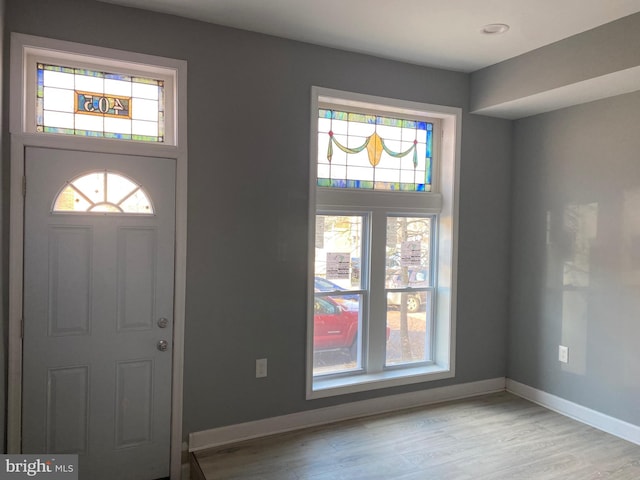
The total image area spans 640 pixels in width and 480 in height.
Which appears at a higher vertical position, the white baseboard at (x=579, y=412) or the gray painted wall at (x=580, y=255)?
the gray painted wall at (x=580, y=255)

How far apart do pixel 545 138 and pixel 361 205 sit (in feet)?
5.35

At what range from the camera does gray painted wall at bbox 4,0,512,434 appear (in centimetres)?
287

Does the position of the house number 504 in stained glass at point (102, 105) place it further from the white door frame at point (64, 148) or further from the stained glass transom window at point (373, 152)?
the stained glass transom window at point (373, 152)

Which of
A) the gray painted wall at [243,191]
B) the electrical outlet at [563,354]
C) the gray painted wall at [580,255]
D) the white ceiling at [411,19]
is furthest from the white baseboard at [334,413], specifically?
the white ceiling at [411,19]

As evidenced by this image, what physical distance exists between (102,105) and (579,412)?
153 inches

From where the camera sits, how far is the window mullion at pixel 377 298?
359cm

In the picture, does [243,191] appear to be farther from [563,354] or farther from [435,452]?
[563,354]

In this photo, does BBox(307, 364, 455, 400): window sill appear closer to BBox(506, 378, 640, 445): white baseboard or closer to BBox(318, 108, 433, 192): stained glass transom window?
BBox(506, 378, 640, 445): white baseboard

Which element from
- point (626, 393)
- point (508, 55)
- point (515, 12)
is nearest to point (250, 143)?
point (515, 12)

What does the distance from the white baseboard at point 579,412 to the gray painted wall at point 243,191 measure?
1402 millimetres

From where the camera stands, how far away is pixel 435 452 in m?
2.94

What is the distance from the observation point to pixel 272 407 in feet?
10.4

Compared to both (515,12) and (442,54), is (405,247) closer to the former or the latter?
(442,54)

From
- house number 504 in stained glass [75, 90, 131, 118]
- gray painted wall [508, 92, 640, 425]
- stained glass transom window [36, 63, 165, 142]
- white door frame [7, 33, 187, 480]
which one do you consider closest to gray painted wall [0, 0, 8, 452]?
white door frame [7, 33, 187, 480]
